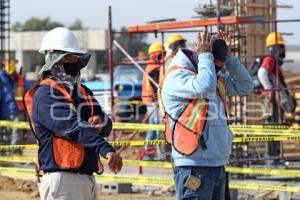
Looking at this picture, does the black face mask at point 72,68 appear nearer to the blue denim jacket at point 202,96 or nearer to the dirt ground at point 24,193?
the blue denim jacket at point 202,96

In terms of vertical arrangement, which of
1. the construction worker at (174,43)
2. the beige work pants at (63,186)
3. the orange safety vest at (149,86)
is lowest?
the beige work pants at (63,186)

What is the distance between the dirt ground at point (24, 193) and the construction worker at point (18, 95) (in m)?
3.76

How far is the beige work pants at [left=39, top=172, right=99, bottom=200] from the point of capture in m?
5.71

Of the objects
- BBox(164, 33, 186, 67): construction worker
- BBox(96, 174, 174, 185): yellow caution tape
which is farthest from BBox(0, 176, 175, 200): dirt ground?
BBox(164, 33, 186, 67): construction worker

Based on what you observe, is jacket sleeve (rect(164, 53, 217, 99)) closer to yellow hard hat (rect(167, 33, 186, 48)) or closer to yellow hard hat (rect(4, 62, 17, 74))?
yellow hard hat (rect(167, 33, 186, 48))

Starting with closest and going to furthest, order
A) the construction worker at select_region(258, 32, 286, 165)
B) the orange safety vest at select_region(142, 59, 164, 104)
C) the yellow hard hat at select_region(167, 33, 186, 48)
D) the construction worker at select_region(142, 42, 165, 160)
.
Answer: the construction worker at select_region(258, 32, 286, 165)
the construction worker at select_region(142, 42, 165, 160)
the orange safety vest at select_region(142, 59, 164, 104)
the yellow hard hat at select_region(167, 33, 186, 48)

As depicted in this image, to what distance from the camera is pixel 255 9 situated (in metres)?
14.3

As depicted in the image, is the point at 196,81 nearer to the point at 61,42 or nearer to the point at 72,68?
the point at 72,68

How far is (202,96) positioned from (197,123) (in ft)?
0.65

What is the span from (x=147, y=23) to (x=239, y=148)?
8.86 ft

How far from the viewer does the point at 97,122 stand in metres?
5.82

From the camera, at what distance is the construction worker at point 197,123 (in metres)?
6.18

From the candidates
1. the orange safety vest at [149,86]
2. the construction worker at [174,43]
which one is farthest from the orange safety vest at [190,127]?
the orange safety vest at [149,86]

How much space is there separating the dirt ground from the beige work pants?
5.33 m
